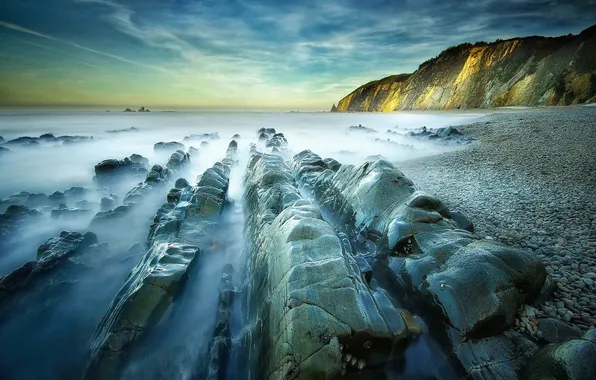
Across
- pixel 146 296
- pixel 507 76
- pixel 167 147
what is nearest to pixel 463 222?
pixel 146 296

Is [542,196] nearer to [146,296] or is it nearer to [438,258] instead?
[438,258]

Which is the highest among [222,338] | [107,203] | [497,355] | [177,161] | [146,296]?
[497,355]

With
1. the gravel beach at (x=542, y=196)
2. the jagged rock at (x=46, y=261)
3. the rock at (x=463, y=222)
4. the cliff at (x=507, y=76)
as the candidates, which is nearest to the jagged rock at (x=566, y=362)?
the gravel beach at (x=542, y=196)

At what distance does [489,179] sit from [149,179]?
1283cm

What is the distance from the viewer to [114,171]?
42.7 feet

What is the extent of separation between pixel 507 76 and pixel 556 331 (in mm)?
70307

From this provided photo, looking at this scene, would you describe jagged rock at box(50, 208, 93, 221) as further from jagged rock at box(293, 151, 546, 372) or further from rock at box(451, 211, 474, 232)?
rock at box(451, 211, 474, 232)

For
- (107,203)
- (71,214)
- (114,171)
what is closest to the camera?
(71,214)

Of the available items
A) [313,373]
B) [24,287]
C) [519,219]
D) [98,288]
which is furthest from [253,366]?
[519,219]

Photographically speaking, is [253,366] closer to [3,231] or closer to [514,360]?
[514,360]

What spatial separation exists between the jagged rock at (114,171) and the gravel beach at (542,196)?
42.4 ft

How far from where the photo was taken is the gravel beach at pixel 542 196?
383 centimetres

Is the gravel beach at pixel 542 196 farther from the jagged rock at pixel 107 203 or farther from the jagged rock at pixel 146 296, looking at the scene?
the jagged rock at pixel 107 203

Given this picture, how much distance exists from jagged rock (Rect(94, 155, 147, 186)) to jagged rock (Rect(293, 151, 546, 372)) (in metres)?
11.2
